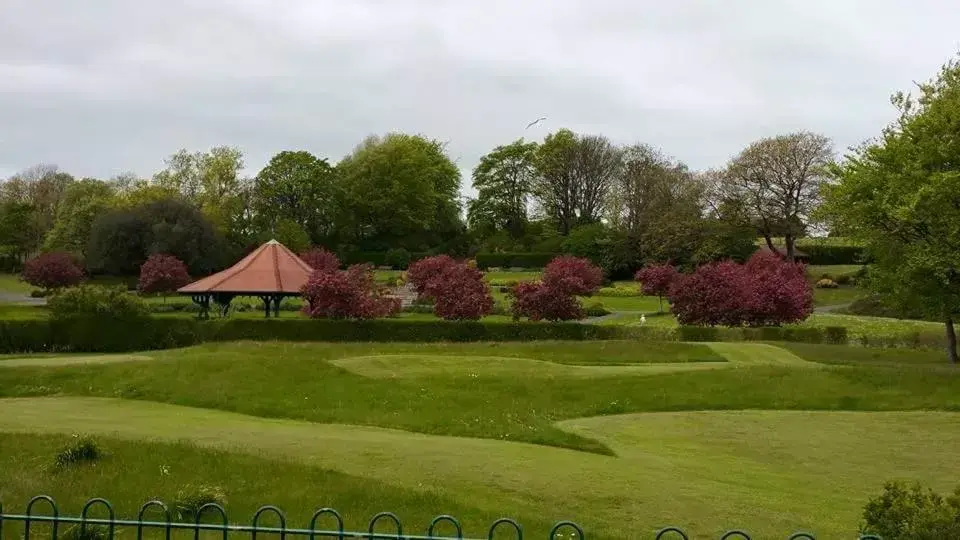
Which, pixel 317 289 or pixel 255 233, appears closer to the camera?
pixel 317 289

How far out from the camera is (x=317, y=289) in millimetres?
39188

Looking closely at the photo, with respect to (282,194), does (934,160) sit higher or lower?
lower

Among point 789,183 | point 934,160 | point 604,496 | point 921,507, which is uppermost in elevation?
point 789,183

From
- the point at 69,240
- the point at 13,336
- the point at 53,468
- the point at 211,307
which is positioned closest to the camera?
the point at 53,468

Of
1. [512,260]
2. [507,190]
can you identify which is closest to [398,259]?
[512,260]

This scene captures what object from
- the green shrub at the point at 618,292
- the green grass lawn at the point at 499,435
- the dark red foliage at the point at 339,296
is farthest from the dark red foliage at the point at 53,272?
the green grass lawn at the point at 499,435

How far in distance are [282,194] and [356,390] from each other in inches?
2973

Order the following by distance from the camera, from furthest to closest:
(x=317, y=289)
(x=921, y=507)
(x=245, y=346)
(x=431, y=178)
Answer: (x=431, y=178)
(x=317, y=289)
(x=245, y=346)
(x=921, y=507)

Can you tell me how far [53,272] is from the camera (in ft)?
217

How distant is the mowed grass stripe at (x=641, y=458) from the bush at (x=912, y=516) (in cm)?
254

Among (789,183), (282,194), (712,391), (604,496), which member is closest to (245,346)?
(712,391)

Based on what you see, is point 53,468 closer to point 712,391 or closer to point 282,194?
point 712,391

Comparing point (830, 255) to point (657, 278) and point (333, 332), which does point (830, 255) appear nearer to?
point (657, 278)

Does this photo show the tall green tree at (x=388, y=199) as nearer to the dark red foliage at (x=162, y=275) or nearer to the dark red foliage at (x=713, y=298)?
the dark red foliage at (x=162, y=275)
